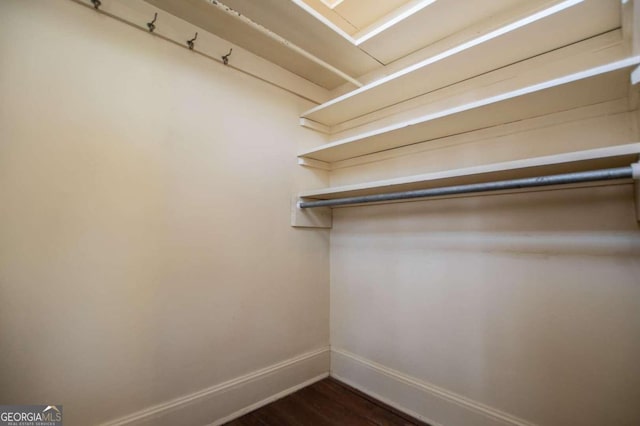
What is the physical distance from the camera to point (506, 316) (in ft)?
4.46

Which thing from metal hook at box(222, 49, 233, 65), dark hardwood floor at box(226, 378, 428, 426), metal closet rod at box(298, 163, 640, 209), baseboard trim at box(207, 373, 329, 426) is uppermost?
metal hook at box(222, 49, 233, 65)

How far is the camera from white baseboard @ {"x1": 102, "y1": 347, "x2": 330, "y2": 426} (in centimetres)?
136

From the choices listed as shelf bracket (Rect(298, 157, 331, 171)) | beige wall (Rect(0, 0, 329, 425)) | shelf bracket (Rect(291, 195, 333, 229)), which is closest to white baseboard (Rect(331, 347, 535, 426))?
beige wall (Rect(0, 0, 329, 425))

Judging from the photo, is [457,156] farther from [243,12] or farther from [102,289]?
[102,289]

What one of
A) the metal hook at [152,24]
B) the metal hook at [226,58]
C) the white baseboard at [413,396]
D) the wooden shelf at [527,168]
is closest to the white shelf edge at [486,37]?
the wooden shelf at [527,168]

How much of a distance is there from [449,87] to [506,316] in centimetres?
129

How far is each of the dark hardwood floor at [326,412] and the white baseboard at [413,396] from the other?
5 cm

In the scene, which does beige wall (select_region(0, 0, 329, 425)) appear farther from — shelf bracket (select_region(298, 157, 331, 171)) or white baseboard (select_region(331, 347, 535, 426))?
white baseboard (select_region(331, 347, 535, 426))

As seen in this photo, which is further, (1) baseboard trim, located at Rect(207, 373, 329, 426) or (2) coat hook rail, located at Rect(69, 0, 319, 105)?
(1) baseboard trim, located at Rect(207, 373, 329, 426)

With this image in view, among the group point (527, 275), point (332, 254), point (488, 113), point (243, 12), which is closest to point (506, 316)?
point (527, 275)

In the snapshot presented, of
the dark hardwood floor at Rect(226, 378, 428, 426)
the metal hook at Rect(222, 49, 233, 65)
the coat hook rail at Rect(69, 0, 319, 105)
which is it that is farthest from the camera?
the metal hook at Rect(222, 49, 233, 65)

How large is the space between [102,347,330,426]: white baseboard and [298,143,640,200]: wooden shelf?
1282mm

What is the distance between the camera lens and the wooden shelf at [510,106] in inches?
39.1

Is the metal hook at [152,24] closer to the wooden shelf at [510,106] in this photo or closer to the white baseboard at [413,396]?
the wooden shelf at [510,106]
